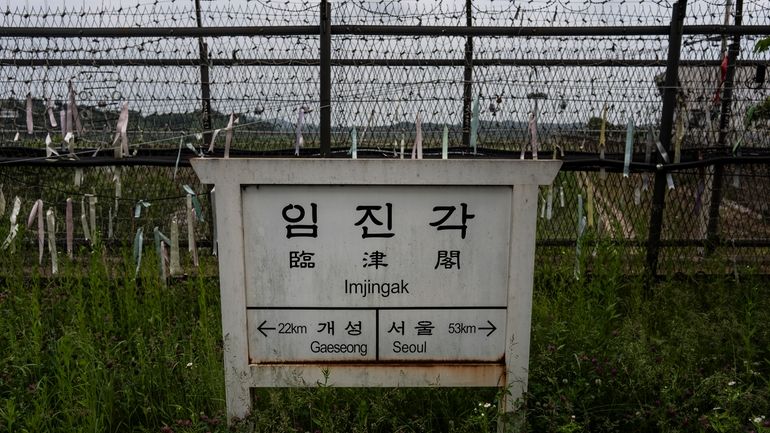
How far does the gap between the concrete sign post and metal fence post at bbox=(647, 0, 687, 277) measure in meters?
2.66

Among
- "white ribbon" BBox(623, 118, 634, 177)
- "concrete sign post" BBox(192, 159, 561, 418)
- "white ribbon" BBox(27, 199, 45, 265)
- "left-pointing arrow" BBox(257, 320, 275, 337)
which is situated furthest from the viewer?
"white ribbon" BBox(623, 118, 634, 177)

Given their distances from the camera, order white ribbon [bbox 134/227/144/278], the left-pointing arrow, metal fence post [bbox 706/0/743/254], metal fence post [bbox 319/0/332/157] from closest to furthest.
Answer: the left-pointing arrow, white ribbon [bbox 134/227/144/278], metal fence post [bbox 319/0/332/157], metal fence post [bbox 706/0/743/254]

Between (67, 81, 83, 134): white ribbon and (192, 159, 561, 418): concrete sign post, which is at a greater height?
(67, 81, 83, 134): white ribbon

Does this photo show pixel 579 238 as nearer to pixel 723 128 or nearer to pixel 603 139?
pixel 603 139

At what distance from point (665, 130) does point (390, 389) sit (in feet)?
10.8

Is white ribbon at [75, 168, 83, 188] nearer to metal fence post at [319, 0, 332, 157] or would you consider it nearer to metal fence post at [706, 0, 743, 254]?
metal fence post at [319, 0, 332, 157]

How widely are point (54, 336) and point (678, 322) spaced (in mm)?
3866

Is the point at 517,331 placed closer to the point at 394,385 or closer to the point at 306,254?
the point at 394,385

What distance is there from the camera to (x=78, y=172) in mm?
4785

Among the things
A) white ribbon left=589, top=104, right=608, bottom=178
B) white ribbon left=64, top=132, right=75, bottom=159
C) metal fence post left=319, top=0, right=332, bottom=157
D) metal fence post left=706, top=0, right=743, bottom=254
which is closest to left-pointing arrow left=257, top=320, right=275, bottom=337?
metal fence post left=319, top=0, right=332, bottom=157

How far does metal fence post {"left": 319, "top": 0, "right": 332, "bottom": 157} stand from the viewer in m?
4.80

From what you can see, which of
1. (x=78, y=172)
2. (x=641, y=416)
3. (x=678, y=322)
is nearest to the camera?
(x=641, y=416)

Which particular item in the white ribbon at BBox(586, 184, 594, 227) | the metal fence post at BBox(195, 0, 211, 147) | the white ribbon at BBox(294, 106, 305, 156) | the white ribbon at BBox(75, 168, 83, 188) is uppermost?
the metal fence post at BBox(195, 0, 211, 147)

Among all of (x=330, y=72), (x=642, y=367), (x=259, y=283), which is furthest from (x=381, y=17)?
(x=642, y=367)
